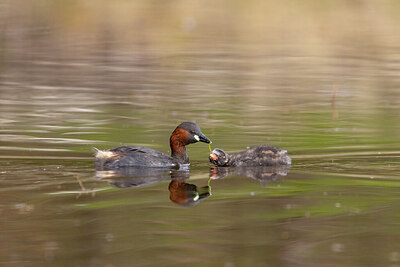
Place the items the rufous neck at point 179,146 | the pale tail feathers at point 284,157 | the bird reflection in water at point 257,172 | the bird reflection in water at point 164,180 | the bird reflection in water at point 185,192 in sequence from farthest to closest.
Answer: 1. the rufous neck at point 179,146
2. the pale tail feathers at point 284,157
3. the bird reflection in water at point 257,172
4. the bird reflection in water at point 164,180
5. the bird reflection in water at point 185,192

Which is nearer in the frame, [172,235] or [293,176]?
[172,235]

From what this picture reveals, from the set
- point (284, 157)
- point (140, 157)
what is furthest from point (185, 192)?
point (284, 157)

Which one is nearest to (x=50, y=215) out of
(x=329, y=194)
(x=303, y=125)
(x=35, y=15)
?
(x=329, y=194)

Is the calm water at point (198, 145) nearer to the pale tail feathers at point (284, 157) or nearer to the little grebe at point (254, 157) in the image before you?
the pale tail feathers at point (284, 157)

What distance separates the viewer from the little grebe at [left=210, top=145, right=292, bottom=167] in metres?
11.6

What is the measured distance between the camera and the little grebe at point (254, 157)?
11.6 meters

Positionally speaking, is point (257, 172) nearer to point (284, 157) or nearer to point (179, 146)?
point (284, 157)

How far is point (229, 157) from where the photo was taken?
11930 mm

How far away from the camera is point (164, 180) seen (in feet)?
34.9

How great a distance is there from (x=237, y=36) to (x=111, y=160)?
25180 mm

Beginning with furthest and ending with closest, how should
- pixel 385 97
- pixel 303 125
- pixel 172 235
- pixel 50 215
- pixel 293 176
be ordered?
1. pixel 385 97
2. pixel 303 125
3. pixel 293 176
4. pixel 50 215
5. pixel 172 235

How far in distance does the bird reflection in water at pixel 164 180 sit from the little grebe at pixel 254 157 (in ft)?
1.65

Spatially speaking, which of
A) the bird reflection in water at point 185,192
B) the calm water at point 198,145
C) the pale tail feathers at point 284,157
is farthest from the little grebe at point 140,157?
the pale tail feathers at point 284,157

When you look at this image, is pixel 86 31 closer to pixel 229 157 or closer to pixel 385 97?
pixel 385 97
